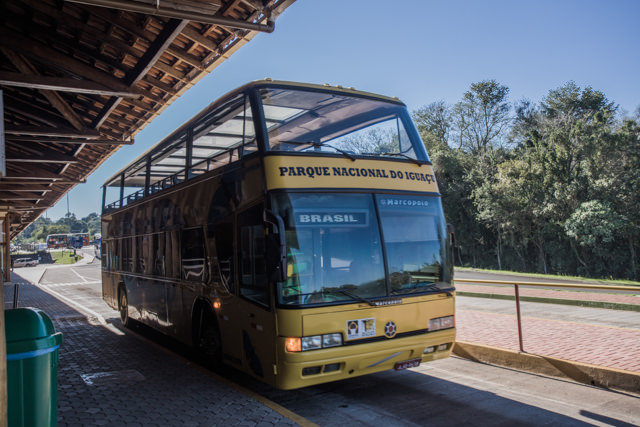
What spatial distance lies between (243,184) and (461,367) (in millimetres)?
4154

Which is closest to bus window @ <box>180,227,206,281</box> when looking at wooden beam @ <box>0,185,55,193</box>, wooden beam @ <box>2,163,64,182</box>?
wooden beam @ <box>2,163,64,182</box>

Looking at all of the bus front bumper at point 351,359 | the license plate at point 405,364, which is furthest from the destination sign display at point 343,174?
the license plate at point 405,364

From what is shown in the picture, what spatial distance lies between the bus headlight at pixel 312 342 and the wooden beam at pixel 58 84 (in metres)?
6.07

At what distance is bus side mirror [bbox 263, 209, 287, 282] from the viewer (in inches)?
193

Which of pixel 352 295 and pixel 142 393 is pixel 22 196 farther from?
pixel 352 295

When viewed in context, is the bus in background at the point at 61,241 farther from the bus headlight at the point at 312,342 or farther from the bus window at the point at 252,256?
the bus headlight at the point at 312,342

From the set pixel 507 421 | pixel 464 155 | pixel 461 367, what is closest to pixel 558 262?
pixel 464 155

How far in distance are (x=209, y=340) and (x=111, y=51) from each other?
5021 millimetres

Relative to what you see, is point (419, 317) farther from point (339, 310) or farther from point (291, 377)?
point (291, 377)

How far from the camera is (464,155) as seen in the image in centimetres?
4478

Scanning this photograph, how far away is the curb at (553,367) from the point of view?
227 inches

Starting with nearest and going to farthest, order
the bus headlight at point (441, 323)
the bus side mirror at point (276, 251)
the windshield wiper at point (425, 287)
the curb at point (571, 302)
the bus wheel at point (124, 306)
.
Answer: the bus side mirror at point (276, 251)
the windshield wiper at point (425, 287)
the bus headlight at point (441, 323)
the curb at point (571, 302)
the bus wheel at point (124, 306)

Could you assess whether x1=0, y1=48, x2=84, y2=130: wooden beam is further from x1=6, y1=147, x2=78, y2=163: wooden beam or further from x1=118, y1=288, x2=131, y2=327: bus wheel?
x1=118, y1=288, x2=131, y2=327: bus wheel

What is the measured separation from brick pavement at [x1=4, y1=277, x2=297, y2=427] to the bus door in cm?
46
